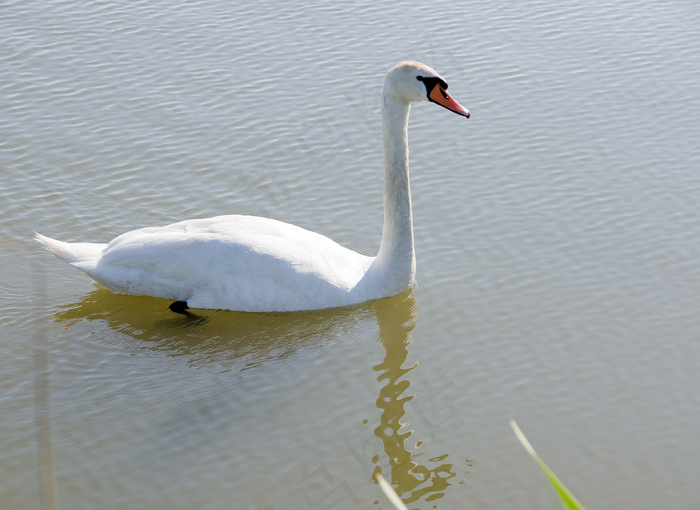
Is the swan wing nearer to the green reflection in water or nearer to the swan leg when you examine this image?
the swan leg

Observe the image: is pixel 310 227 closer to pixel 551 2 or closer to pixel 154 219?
pixel 154 219

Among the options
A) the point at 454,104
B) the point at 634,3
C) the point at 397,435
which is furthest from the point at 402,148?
the point at 634,3

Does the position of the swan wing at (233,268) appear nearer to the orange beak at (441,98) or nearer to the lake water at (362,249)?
the lake water at (362,249)

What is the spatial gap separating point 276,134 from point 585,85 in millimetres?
3648

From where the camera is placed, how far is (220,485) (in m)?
4.91

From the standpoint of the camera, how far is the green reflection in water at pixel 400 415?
4988mm

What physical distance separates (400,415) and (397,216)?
177 cm

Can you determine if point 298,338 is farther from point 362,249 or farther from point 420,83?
point 420,83

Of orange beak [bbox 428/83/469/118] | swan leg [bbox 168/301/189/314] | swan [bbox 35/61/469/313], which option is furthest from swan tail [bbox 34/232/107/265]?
orange beak [bbox 428/83/469/118]

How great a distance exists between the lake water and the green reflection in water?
2cm

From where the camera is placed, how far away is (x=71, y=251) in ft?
22.4

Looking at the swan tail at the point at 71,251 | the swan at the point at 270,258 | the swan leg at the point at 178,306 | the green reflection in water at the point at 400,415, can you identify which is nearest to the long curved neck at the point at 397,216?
the swan at the point at 270,258

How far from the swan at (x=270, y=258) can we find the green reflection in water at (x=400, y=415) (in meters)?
0.22

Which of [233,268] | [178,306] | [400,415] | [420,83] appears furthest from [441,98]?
[178,306]
